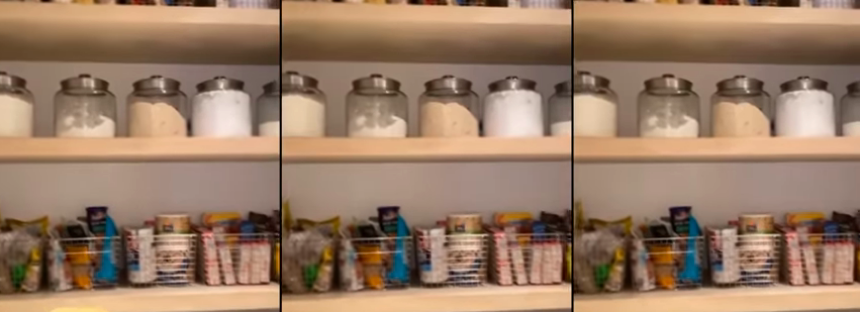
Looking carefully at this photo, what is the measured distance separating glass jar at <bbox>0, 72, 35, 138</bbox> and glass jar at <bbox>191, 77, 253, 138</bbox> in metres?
0.24

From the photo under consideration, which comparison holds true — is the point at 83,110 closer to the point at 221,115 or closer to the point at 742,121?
the point at 221,115

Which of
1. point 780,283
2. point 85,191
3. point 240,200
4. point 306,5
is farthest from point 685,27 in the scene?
point 85,191

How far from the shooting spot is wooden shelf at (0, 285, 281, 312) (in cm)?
113

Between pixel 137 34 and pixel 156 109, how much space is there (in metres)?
0.11

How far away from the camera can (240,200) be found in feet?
4.45

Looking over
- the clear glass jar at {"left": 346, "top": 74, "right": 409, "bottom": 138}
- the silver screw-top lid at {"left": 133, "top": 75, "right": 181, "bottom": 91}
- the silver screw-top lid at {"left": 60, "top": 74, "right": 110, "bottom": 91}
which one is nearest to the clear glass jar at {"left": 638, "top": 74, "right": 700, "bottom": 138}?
the clear glass jar at {"left": 346, "top": 74, "right": 409, "bottom": 138}

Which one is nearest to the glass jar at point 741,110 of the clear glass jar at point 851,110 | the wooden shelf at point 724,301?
the clear glass jar at point 851,110

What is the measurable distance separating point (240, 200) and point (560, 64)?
0.58 m

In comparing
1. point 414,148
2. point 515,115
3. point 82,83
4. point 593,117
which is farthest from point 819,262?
point 82,83

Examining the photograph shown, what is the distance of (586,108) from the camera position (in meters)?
1.16

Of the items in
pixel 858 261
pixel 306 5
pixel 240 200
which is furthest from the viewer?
pixel 240 200

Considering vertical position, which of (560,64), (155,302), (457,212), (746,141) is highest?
(560,64)

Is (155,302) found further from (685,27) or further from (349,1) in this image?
(685,27)

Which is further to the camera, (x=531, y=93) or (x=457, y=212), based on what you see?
(x=457, y=212)
